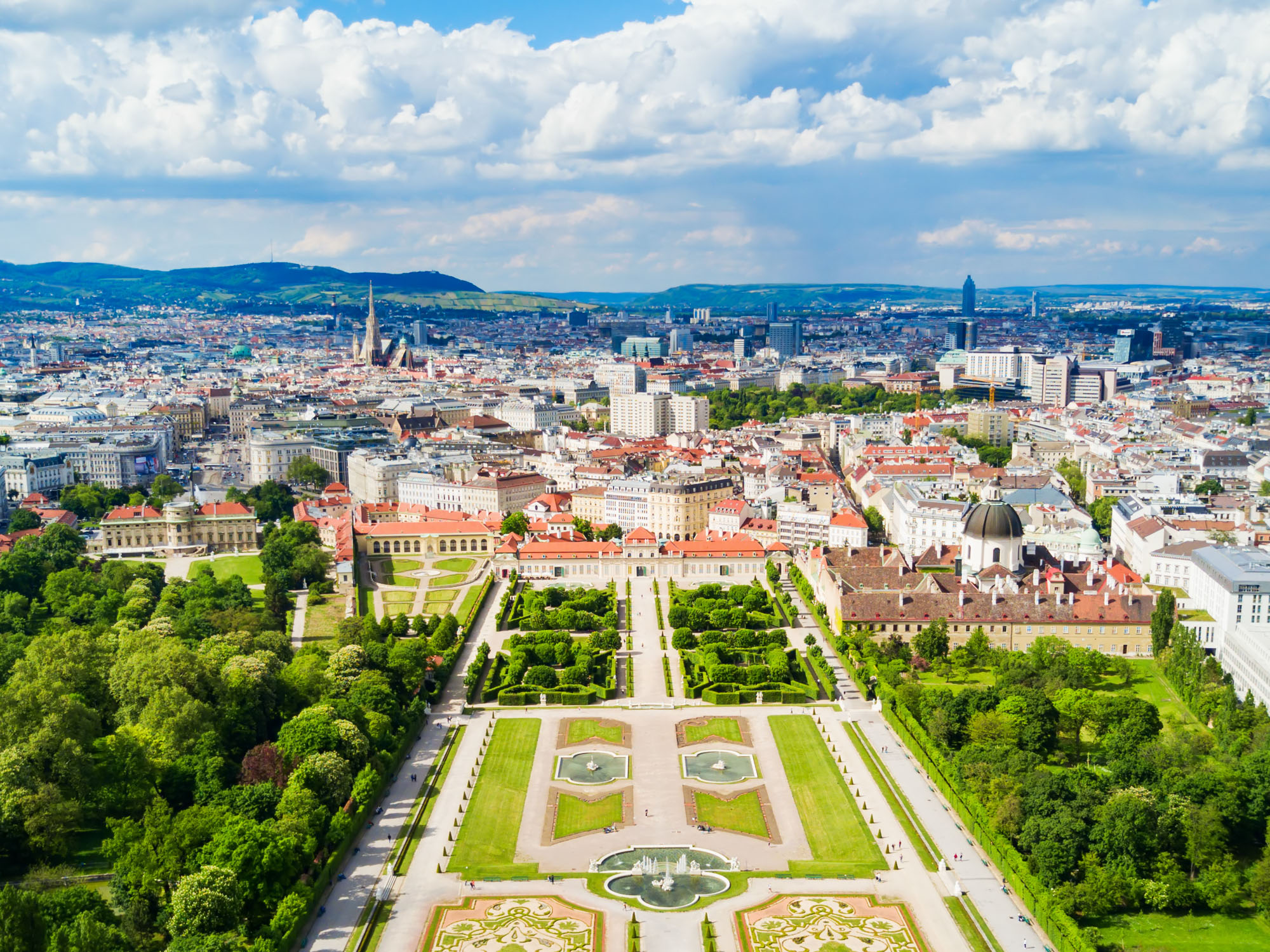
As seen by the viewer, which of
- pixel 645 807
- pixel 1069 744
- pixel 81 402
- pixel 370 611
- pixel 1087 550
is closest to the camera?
pixel 645 807

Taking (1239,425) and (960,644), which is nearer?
(960,644)

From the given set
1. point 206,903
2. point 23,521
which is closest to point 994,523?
point 206,903

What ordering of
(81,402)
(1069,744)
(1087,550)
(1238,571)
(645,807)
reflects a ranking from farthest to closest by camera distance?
(81,402) → (1087,550) → (1238,571) → (1069,744) → (645,807)

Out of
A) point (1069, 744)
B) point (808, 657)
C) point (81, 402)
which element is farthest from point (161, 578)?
point (81, 402)

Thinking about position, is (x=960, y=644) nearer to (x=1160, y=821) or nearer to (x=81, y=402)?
(x=1160, y=821)

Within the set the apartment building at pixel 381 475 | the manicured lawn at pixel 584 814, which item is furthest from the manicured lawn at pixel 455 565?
the manicured lawn at pixel 584 814

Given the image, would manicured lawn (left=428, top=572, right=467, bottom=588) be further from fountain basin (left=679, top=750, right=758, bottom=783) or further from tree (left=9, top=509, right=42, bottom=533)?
fountain basin (left=679, top=750, right=758, bottom=783)
